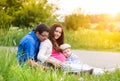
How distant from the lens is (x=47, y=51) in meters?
7.80

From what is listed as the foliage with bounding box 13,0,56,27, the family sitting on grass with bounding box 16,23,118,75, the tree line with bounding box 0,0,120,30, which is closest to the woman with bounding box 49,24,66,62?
the family sitting on grass with bounding box 16,23,118,75

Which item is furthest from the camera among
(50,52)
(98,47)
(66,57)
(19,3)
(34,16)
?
(19,3)

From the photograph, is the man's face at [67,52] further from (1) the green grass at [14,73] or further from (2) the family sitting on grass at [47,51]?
(1) the green grass at [14,73]

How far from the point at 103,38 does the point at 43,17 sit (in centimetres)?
359

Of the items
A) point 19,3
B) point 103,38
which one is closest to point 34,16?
point 19,3

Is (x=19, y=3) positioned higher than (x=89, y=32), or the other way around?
(x=19, y=3)

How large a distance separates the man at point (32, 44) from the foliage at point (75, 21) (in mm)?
15453

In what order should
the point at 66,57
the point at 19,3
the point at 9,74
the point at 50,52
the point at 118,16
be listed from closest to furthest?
1. the point at 9,74
2. the point at 50,52
3. the point at 66,57
4. the point at 19,3
5. the point at 118,16

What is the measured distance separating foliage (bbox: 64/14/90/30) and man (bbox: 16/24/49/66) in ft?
50.7

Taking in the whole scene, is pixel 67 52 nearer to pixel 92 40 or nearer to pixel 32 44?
pixel 32 44

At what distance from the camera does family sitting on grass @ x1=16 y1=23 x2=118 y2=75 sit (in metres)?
7.35

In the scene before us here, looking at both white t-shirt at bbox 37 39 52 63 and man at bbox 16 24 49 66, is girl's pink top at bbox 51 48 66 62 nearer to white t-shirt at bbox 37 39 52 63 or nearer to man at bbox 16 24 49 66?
white t-shirt at bbox 37 39 52 63

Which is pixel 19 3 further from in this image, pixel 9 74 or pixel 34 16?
pixel 9 74

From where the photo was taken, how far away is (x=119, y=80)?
6.59 metres
